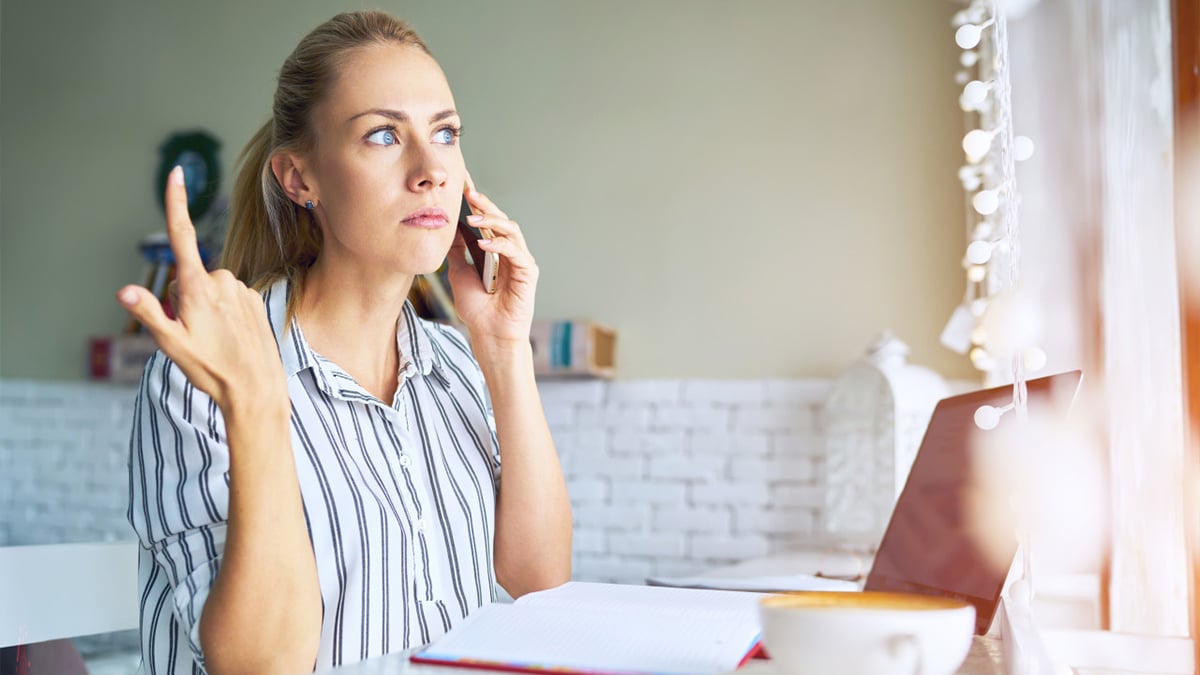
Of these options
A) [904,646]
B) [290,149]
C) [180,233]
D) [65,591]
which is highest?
[290,149]

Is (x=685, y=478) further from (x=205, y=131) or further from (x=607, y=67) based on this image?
(x=205, y=131)

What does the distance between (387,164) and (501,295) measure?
22cm

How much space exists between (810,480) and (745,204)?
79cm

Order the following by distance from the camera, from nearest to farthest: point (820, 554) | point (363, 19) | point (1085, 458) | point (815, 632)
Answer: point (815, 632), point (363, 19), point (1085, 458), point (820, 554)

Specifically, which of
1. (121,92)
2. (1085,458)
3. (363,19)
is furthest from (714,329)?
(121,92)

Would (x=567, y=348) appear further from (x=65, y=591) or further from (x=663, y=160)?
(x=65, y=591)

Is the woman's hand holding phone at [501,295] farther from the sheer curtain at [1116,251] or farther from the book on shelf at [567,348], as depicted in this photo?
the book on shelf at [567,348]

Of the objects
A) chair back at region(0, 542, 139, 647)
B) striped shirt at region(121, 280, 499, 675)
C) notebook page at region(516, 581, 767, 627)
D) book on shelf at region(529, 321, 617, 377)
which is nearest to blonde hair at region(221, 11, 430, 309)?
striped shirt at region(121, 280, 499, 675)

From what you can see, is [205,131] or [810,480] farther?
[205,131]

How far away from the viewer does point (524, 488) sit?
1205mm

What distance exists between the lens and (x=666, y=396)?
9.61 feet

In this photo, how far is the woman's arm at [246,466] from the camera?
2.12ft

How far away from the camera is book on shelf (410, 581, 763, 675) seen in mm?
600

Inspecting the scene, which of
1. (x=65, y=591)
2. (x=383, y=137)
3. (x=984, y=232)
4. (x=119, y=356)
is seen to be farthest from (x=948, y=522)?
(x=119, y=356)
